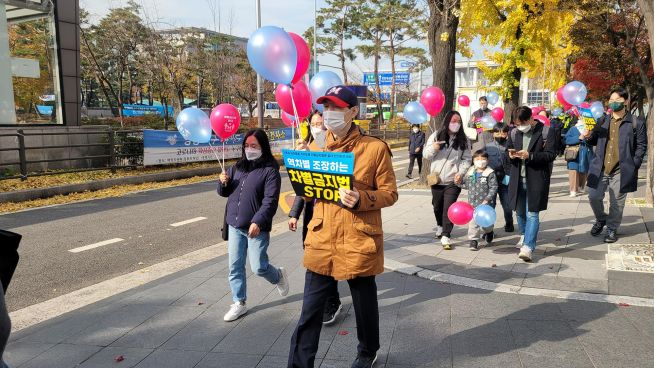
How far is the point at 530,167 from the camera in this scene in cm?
536

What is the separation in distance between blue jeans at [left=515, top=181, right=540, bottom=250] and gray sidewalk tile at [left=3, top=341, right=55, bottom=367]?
4.93 m

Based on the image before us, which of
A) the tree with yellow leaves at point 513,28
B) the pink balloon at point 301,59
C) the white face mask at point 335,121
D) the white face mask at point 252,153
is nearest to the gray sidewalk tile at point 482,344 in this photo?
→ the white face mask at point 335,121

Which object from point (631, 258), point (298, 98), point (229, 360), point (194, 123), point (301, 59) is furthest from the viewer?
point (631, 258)

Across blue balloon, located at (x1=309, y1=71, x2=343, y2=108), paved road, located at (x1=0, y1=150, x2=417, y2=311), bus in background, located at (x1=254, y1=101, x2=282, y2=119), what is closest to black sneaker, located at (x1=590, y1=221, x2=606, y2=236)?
blue balloon, located at (x1=309, y1=71, x2=343, y2=108)

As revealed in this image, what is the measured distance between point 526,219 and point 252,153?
11.8ft

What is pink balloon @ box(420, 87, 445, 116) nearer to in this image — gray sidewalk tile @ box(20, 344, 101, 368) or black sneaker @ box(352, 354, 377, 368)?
black sneaker @ box(352, 354, 377, 368)

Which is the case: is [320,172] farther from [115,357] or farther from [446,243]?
[446,243]

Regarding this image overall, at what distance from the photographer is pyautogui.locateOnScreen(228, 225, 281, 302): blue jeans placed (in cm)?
390

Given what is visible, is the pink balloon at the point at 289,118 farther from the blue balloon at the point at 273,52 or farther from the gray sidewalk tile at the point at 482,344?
the gray sidewalk tile at the point at 482,344

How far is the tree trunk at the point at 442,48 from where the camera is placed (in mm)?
10789

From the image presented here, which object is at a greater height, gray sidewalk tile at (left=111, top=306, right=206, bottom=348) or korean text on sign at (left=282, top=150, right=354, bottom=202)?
korean text on sign at (left=282, top=150, right=354, bottom=202)

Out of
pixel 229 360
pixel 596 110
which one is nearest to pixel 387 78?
pixel 596 110

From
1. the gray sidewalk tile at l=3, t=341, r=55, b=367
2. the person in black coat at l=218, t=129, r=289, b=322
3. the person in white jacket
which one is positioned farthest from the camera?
the person in white jacket

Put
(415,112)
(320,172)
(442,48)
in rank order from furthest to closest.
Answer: (442,48), (415,112), (320,172)
